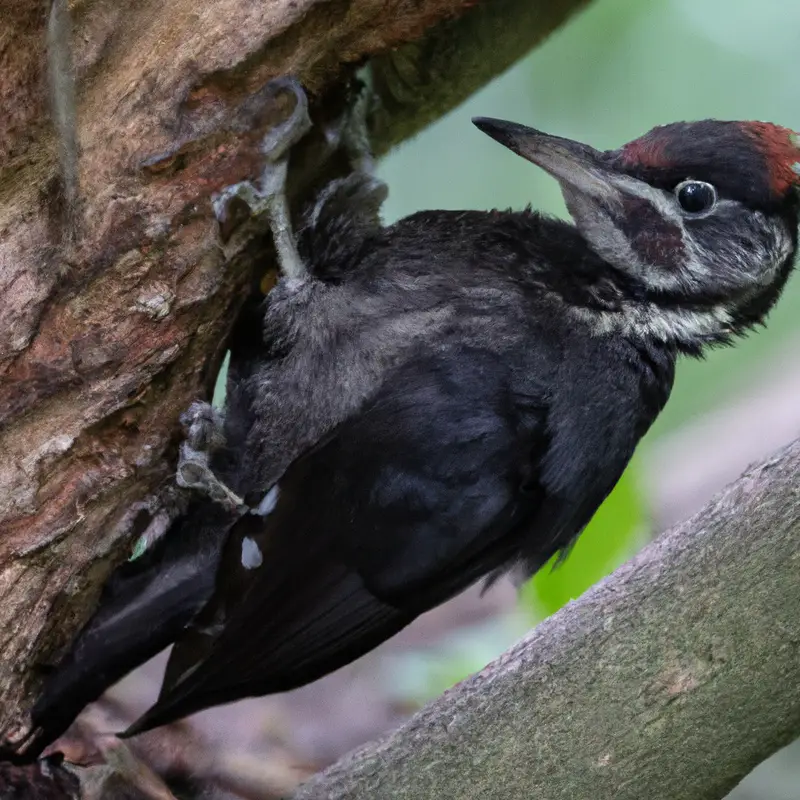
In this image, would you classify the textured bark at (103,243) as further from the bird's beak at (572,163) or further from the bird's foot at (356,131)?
the bird's beak at (572,163)

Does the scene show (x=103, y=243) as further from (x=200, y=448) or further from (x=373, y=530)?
(x=373, y=530)

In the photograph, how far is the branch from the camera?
1216 mm

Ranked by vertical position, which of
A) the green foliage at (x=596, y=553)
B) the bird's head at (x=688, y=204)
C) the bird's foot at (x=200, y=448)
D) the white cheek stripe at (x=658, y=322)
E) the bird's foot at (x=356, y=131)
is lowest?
the green foliage at (x=596, y=553)

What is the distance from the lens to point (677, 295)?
70.2 inches

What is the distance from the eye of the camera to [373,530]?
5.17ft

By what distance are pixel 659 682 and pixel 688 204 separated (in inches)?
35.8

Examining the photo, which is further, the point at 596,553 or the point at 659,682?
the point at 596,553

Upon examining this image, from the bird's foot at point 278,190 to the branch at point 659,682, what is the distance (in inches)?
30.6

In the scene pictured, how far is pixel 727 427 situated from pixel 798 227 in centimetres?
44

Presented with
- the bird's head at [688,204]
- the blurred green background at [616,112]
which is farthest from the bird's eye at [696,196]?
the blurred green background at [616,112]

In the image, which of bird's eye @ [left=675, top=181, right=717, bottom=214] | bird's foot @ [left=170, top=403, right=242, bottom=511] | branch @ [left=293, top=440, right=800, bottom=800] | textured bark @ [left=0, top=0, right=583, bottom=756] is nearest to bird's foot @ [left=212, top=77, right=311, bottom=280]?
textured bark @ [left=0, top=0, right=583, bottom=756]

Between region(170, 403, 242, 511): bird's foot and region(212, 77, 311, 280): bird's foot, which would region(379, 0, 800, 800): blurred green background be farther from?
region(170, 403, 242, 511): bird's foot

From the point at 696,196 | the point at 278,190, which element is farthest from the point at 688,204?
the point at 278,190

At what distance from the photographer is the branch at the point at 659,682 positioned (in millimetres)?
1216
